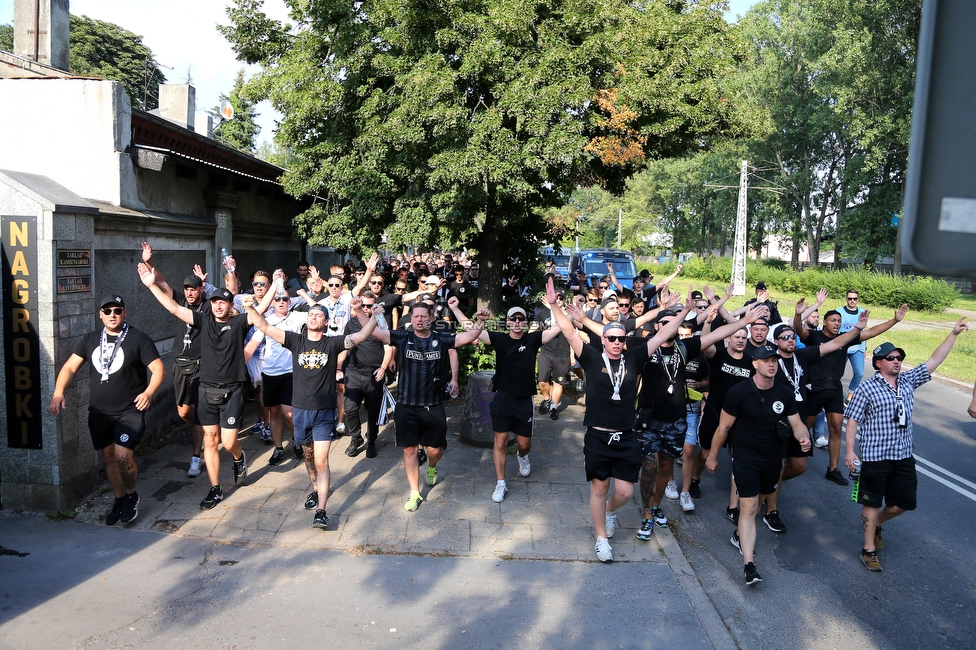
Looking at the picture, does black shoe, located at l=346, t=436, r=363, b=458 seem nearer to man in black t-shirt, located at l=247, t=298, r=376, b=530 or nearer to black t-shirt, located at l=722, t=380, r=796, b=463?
man in black t-shirt, located at l=247, t=298, r=376, b=530

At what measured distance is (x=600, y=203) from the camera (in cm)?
7025

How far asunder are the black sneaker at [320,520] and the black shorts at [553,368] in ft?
15.5

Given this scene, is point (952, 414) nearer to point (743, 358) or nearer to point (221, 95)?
point (743, 358)

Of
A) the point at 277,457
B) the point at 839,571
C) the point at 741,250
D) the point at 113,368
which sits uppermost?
the point at 741,250

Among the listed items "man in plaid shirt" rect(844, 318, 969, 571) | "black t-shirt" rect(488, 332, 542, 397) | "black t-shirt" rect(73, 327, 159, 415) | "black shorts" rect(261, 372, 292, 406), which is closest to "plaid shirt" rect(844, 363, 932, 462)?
"man in plaid shirt" rect(844, 318, 969, 571)

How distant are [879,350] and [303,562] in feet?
16.9

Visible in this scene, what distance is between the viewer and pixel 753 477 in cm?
552

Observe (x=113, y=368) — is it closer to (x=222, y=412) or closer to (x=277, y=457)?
(x=222, y=412)

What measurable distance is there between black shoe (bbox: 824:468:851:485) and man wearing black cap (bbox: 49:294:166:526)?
7.13 meters

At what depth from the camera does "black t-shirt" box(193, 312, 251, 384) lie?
6.61 m

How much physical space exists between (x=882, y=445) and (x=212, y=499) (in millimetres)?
5908

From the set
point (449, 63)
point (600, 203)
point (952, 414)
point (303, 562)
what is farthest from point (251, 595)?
point (600, 203)

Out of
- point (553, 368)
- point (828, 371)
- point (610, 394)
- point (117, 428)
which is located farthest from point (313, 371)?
point (828, 371)

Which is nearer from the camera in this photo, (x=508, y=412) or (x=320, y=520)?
(x=320, y=520)
